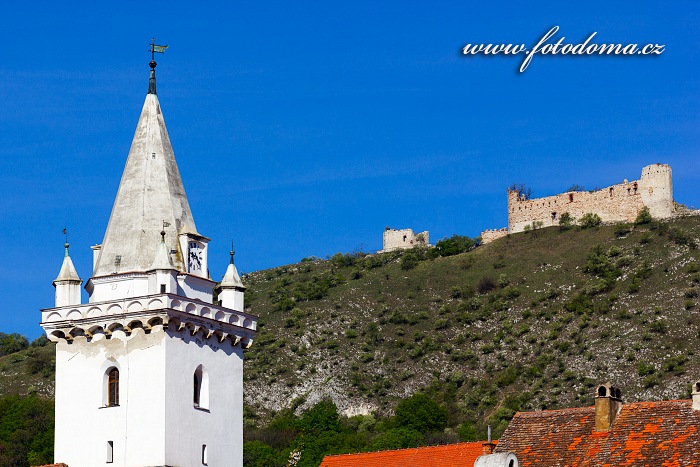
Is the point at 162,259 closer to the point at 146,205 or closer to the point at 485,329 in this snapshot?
the point at 146,205

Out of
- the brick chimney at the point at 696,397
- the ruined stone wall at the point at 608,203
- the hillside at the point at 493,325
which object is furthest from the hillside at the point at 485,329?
the brick chimney at the point at 696,397

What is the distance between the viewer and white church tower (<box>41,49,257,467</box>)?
2037 inches

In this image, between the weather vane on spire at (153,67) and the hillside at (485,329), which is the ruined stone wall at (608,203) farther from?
the weather vane on spire at (153,67)

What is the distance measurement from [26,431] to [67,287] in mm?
69124

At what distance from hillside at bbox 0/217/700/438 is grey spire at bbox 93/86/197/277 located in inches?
2463

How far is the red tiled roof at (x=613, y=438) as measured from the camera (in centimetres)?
4797

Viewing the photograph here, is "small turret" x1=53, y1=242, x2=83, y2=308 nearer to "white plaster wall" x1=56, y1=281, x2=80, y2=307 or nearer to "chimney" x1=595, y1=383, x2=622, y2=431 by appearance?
"white plaster wall" x1=56, y1=281, x2=80, y2=307

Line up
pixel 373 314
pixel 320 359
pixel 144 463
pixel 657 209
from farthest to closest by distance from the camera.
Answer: pixel 657 209
pixel 373 314
pixel 320 359
pixel 144 463

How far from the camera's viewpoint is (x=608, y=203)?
176750 millimetres

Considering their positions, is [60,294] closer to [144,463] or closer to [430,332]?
[144,463]

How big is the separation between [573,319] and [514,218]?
3536cm

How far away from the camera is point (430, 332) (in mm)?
153250

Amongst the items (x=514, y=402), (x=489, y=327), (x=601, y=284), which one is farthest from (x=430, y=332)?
(x=514, y=402)

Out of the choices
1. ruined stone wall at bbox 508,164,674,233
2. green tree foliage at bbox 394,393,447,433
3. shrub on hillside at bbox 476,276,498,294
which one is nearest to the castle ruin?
ruined stone wall at bbox 508,164,674,233
